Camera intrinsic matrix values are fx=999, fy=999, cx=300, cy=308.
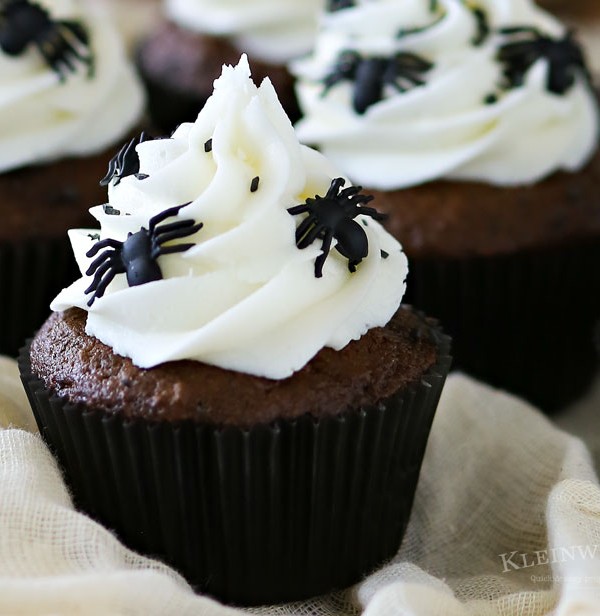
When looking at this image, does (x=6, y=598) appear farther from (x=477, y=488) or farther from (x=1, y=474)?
(x=477, y=488)

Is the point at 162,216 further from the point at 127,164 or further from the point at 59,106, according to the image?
the point at 59,106

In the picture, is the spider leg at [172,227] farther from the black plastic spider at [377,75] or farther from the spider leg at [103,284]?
the black plastic spider at [377,75]

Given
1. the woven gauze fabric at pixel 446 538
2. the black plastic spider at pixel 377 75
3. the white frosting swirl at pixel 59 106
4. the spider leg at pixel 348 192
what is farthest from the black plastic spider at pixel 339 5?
the spider leg at pixel 348 192

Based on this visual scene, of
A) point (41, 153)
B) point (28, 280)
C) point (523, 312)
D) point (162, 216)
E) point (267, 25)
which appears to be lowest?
point (523, 312)

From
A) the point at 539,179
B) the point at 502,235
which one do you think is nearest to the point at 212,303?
the point at 502,235

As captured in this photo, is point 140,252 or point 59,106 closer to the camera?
point 140,252

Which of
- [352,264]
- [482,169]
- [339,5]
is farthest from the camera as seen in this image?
[339,5]

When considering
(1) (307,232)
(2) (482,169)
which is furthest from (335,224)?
(2) (482,169)
